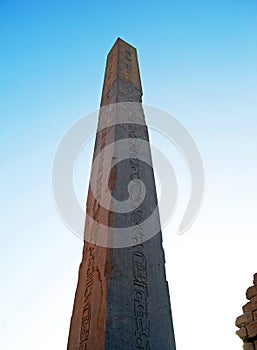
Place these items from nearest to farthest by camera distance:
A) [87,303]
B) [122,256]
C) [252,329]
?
[252,329]
[87,303]
[122,256]

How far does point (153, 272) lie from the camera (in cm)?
350

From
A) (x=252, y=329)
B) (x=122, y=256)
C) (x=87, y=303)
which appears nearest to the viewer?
(x=252, y=329)

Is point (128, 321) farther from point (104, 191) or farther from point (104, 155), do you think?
point (104, 155)

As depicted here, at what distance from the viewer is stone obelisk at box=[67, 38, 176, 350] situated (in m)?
2.94

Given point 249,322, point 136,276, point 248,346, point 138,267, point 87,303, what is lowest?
point 248,346

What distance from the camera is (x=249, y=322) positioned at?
3.07 meters

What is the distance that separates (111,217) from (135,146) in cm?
132

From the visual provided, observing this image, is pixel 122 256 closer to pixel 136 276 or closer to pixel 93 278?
pixel 136 276

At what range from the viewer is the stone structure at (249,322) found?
118 inches

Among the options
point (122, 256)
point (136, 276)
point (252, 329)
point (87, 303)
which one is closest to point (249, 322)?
point (252, 329)

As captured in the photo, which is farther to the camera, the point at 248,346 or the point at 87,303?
the point at 87,303

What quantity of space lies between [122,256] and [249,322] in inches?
49.3

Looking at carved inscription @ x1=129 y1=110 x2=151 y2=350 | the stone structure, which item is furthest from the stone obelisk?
the stone structure

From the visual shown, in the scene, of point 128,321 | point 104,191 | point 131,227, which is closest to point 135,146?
point 104,191
